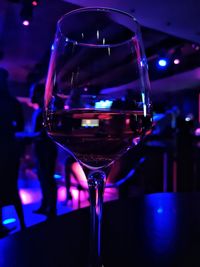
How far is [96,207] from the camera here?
10.5 inches

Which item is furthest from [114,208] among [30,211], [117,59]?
[30,211]

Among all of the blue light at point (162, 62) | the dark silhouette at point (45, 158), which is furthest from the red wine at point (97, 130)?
the blue light at point (162, 62)

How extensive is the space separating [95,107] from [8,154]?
1.31 m

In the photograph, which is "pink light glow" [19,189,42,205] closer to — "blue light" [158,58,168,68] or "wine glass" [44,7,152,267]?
"blue light" [158,58,168,68]

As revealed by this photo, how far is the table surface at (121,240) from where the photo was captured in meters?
0.32

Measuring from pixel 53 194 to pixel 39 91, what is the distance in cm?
91

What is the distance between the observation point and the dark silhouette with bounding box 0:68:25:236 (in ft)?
4.86

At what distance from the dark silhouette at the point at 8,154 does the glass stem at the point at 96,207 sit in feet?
2.79

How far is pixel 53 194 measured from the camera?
2.71 m

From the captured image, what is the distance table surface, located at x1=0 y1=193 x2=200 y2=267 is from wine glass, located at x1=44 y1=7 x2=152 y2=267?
73 millimetres

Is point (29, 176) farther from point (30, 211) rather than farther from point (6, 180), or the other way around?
point (6, 180)

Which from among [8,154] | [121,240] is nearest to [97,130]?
[121,240]

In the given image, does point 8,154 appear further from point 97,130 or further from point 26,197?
point 26,197

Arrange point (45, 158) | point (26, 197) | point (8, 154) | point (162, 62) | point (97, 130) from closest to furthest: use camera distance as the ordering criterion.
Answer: point (97, 130) < point (8, 154) < point (45, 158) < point (162, 62) < point (26, 197)
